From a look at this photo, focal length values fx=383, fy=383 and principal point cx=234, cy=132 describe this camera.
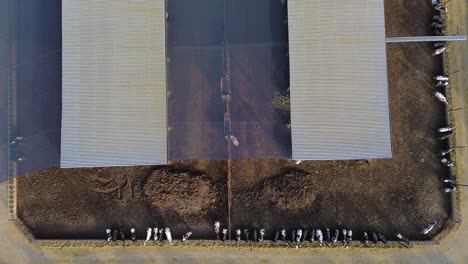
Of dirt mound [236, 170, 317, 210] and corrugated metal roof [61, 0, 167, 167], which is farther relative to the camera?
dirt mound [236, 170, 317, 210]

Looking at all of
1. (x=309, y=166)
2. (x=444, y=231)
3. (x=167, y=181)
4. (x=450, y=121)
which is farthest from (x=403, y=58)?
(x=167, y=181)

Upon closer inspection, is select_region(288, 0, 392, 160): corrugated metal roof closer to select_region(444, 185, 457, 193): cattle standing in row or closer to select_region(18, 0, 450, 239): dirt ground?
select_region(18, 0, 450, 239): dirt ground

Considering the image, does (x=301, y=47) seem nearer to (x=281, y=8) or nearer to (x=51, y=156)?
(x=281, y=8)

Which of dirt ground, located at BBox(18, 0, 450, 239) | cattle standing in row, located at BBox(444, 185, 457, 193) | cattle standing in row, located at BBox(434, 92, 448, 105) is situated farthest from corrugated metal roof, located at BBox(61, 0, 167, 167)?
A: cattle standing in row, located at BBox(444, 185, 457, 193)

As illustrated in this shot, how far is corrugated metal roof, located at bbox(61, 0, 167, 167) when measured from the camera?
1634 centimetres

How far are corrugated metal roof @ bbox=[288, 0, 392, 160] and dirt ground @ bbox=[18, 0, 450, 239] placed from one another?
8.75 ft

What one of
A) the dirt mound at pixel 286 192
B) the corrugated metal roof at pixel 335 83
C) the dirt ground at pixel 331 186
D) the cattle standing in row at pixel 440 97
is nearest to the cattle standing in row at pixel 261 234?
the dirt ground at pixel 331 186

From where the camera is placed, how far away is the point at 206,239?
18.6 meters

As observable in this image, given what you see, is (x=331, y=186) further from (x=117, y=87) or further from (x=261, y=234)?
(x=117, y=87)

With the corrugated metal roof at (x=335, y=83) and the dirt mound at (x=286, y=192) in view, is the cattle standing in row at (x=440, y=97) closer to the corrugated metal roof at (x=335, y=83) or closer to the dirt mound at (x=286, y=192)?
the corrugated metal roof at (x=335, y=83)

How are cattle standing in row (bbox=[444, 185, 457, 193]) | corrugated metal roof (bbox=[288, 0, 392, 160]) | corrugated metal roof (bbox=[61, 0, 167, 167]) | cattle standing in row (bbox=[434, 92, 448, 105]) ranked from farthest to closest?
cattle standing in row (bbox=[434, 92, 448, 105]), cattle standing in row (bbox=[444, 185, 457, 193]), corrugated metal roof (bbox=[61, 0, 167, 167]), corrugated metal roof (bbox=[288, 0, 392, 160])

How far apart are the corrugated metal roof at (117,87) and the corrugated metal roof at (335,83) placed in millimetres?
5789

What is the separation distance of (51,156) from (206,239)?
26.9 ft

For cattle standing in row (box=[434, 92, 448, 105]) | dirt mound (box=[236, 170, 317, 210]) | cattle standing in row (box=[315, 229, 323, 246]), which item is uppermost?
cattle standing in row (box=[434, 92, 448, 105])
